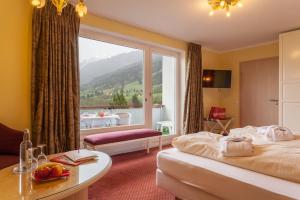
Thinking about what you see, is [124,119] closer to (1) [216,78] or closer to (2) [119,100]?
(2) [119,100]

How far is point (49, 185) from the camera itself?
117 cm

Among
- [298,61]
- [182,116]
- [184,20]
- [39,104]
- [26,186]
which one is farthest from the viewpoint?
[182,116]

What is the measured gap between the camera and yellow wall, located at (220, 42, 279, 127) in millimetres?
5129

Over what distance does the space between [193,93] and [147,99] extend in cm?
116

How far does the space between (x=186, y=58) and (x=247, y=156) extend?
11.5 ft

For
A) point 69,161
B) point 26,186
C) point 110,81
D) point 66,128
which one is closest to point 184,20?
point 110,81

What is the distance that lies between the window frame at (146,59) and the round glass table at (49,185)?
83.0 inches

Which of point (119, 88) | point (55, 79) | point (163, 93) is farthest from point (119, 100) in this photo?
point (55, 79)

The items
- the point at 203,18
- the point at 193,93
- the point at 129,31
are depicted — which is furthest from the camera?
the point at 193,93

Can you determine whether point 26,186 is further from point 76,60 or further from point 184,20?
point 184,20

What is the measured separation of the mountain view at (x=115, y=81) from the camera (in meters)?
3.64

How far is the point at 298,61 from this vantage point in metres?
3.86

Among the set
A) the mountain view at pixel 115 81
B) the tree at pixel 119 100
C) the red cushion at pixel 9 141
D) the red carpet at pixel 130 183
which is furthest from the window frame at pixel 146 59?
the red cushion at pixel 9 141

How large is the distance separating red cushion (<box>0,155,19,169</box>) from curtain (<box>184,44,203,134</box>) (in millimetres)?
3448
